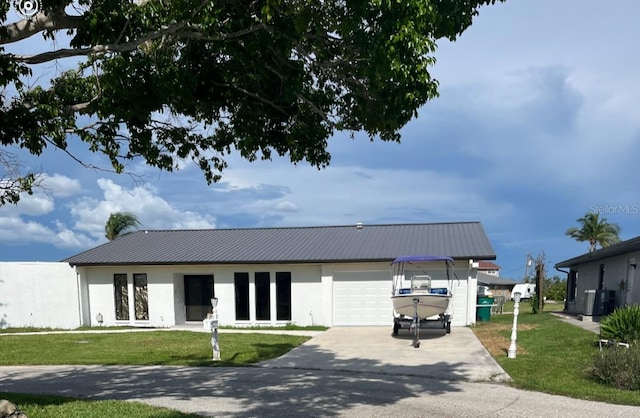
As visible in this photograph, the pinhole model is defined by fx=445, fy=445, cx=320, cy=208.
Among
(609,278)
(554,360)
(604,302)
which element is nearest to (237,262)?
(554,360)

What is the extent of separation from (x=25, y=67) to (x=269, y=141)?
3652 millimetres

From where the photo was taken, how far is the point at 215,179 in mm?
8898

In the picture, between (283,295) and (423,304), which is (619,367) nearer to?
(423,304)

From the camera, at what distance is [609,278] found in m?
18.5

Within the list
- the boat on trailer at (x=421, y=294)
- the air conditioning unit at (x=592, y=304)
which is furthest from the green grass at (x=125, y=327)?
the air conditioning unit at (x=592, y=304)

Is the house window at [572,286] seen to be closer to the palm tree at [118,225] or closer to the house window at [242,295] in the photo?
the house window at [242,295]

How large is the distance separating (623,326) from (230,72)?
1019cm

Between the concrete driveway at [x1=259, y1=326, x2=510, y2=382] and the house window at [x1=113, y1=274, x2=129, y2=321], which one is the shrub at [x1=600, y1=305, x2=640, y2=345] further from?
the house window at [x1=113, y1=274, x2=129, y2=321]

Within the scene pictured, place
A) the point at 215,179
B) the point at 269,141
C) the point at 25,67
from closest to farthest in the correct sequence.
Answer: the point at 25,67, the point at 269,141, the point at 215,179

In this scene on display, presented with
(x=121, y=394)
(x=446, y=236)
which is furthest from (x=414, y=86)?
(x=446, y=236)

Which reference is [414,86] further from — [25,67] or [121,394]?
[121,394]

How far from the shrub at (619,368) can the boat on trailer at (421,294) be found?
505cm

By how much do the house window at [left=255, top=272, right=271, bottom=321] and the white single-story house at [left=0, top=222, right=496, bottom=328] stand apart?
4 cm

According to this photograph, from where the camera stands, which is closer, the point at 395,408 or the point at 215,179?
the point at 395,408
